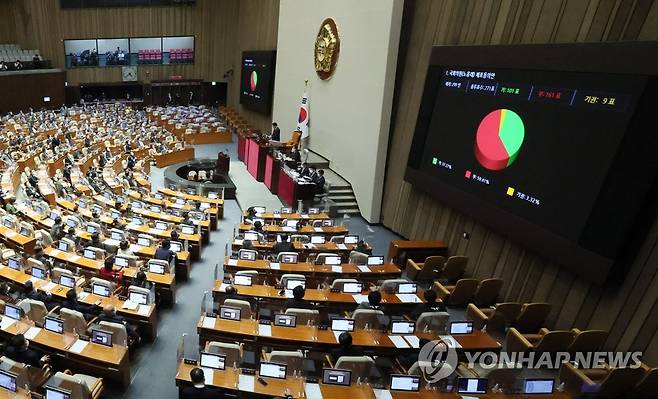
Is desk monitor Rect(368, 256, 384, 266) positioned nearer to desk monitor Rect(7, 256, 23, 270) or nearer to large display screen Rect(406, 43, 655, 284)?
large display screen Rect(406, 43, 655, 284)

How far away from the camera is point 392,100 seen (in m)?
13.7

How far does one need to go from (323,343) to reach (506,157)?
5468 millimetres

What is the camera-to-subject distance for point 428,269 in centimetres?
1042

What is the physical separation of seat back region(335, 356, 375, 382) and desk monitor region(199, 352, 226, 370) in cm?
156

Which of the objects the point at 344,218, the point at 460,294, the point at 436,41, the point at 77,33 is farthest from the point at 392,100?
the point at 77,33

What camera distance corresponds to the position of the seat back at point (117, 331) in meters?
6.42

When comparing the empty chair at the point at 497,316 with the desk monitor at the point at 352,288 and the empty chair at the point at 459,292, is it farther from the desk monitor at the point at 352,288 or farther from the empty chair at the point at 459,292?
the desk monitor at the point at 352,288

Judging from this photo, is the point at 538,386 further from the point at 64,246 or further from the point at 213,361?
the point at 64,246

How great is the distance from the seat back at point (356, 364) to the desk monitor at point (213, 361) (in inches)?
61.3

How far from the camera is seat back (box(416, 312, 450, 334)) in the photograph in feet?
23.8

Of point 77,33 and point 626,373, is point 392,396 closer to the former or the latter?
point 626,373

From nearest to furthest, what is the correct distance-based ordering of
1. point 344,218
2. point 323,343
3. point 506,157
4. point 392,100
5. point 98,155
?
1. point 323,343
2. point 506,157
3. point 392,100
4. point 344,218
5. point 98,155

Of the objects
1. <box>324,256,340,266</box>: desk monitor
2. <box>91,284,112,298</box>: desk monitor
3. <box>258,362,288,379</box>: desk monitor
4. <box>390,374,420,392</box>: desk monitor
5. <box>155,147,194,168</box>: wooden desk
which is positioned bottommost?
<box>155,147,194,168</box>: wooden desk

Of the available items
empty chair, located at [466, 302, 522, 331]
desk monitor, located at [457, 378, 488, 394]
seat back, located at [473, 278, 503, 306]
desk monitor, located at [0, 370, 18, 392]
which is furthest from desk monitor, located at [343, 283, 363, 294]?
desk monitor, located at [0, 370, 18, 392]
